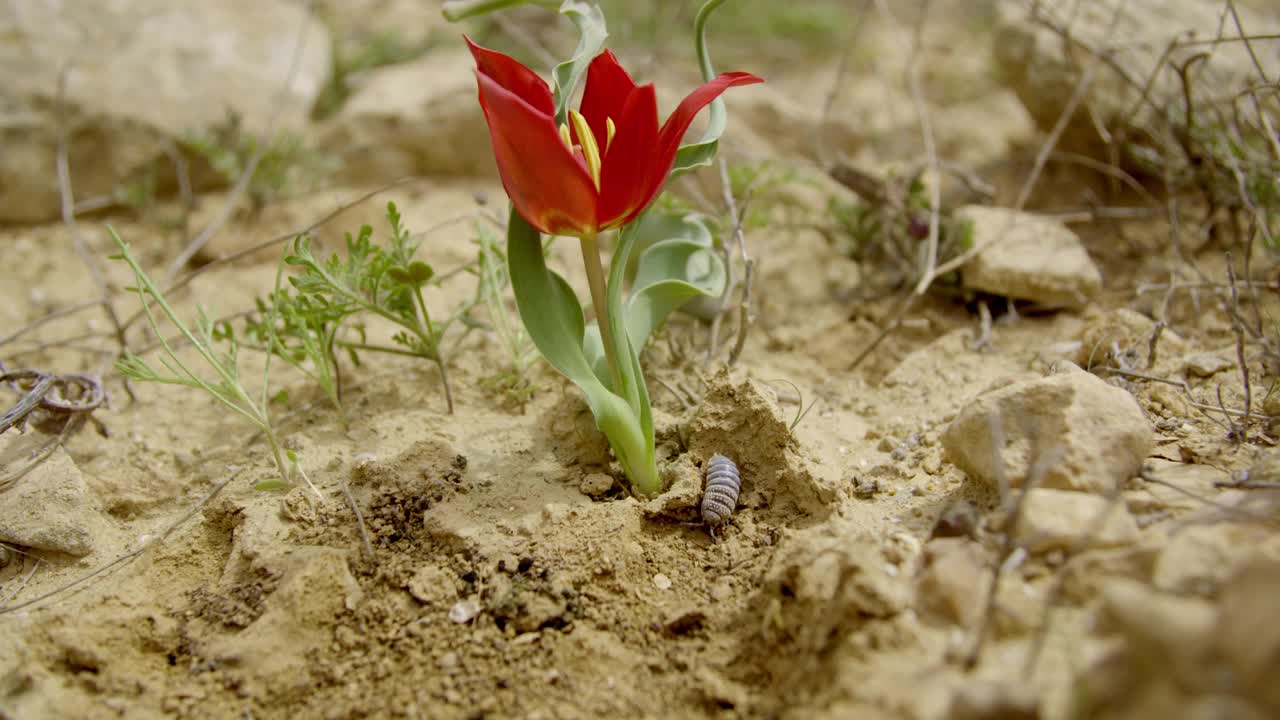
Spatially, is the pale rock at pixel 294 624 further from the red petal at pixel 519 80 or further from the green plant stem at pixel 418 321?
the red petal at pixel 519 80

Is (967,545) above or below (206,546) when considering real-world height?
above

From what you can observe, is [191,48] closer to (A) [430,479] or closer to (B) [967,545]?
(A) [430,479]

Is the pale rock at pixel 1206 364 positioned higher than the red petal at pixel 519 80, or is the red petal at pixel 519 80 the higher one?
the red petal at pixel 519 80

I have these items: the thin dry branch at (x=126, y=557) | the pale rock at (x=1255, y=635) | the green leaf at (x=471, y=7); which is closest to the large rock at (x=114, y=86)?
the thin dry branch at (x=126, y=557)

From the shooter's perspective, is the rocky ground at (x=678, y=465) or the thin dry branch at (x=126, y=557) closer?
the rocky ground at (x=678, y=465)

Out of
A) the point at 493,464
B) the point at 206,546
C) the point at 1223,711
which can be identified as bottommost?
the point at 206,546

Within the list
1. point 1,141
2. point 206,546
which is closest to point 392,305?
point 206,546

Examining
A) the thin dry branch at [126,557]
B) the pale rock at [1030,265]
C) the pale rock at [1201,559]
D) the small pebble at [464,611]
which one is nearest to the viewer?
the pale rock at [1201,559]
